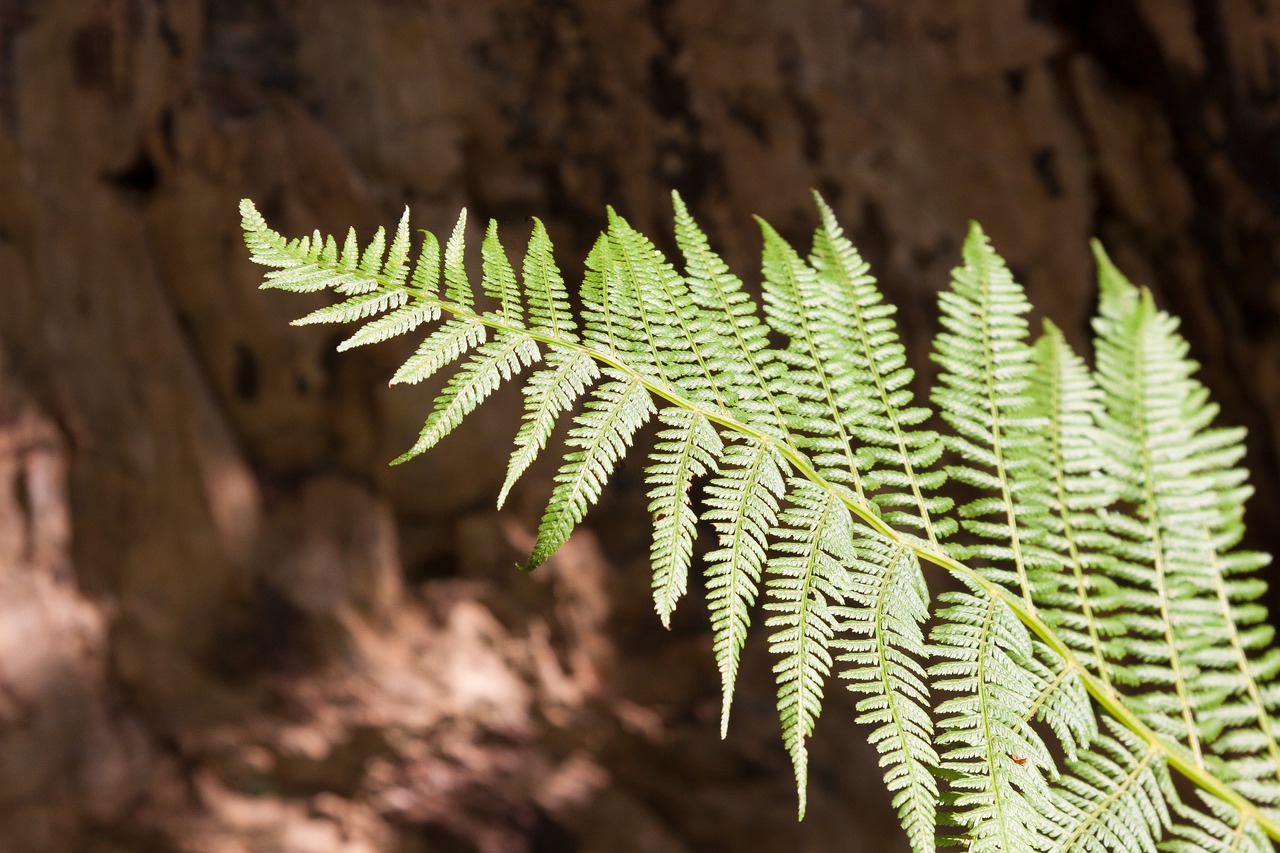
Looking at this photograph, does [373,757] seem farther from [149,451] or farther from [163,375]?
[163,375]

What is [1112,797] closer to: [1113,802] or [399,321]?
[1113,802]

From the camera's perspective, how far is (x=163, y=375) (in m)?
2.55

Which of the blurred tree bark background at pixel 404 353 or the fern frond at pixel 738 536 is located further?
the blurred tree bark background at pixel 404 353

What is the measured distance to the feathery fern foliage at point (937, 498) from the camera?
74 cm

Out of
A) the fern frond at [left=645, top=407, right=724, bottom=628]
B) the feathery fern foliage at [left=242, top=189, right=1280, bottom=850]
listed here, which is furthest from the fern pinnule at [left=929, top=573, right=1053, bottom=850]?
the fern frond at [left=645, top=407, right=724, bottom=628]

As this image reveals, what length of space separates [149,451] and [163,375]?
0.69 feet

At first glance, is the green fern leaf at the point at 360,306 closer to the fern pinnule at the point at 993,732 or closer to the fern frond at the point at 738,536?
the fern frond at the point at 738,536

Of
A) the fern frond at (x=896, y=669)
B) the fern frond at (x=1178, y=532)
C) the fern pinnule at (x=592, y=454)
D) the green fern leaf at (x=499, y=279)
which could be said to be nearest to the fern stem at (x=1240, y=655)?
the fern frond at (x=1178, y=532)

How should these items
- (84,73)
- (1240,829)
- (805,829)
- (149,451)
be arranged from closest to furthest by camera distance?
(1240,829), (84,73), (149,451), (805,829)

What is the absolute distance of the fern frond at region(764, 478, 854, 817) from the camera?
2.43 ft

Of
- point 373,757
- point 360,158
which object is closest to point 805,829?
point 373,757

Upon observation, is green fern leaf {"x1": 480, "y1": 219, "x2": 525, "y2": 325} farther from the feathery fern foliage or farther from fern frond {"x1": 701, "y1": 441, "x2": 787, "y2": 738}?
fern frond {"x1": 701, "y1": 441, "x2": 787, "y2": 738}

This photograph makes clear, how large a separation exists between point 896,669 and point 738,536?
0.55 ft

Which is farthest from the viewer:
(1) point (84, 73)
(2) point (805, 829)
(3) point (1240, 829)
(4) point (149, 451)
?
(2) point (805, 829)
